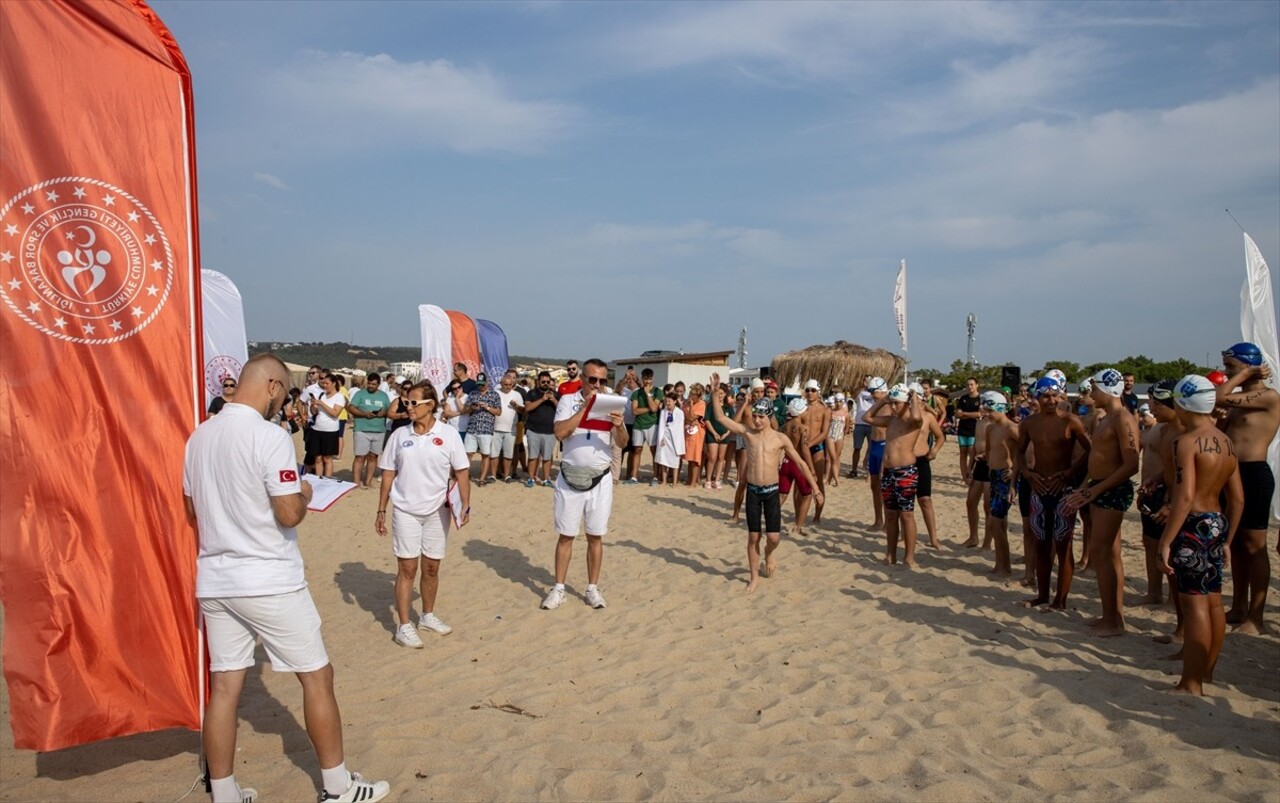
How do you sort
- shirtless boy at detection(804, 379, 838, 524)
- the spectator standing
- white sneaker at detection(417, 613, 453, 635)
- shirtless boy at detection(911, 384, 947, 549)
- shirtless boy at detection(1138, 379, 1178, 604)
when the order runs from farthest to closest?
the spectator standing, shirtless boy at detection(804, 379, 838, 524), shirtless boy at detection(911, 384, 947, 549), white sneaker at detection(417, 613, 453, 635), shirtless boy at detection(1138, 379, 1178, 604)

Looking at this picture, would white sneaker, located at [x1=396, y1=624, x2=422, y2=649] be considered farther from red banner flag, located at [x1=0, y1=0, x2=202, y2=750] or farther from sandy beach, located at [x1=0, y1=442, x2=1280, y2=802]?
red banner flag, located at [x1=0, y1=0, x2=202, y2=750]

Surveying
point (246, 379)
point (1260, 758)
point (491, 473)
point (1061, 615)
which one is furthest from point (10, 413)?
point (491, 473)

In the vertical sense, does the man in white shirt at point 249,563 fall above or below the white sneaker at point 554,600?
above

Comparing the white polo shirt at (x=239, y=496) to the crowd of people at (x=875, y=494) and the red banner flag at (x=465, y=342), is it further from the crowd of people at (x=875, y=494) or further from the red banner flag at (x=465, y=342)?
the red banner flag at (x=465, y=342)

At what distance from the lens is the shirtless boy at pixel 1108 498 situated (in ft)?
19.2

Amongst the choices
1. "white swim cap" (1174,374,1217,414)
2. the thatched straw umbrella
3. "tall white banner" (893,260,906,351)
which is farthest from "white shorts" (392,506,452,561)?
the thatched straw umbrella

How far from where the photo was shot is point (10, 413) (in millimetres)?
3381

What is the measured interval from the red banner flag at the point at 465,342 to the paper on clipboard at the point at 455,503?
8501mm

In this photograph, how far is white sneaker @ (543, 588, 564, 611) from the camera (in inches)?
267

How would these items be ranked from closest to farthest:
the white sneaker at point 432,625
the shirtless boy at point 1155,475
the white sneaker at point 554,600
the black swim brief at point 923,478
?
the shirtless boy at point 1155,475, the white sneaker at point 432,625, the white sneaker at point 554,600, the black swim brief at point 923,478

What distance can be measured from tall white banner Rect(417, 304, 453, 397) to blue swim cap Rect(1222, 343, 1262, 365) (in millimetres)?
11110

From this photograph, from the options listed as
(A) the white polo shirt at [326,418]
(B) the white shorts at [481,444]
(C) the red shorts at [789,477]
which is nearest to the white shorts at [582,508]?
(C) the red shorts at [789,477]

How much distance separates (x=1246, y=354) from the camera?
5.94 metres

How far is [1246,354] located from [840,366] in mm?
22182
